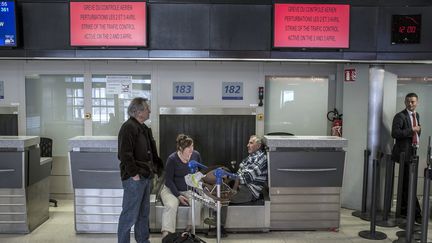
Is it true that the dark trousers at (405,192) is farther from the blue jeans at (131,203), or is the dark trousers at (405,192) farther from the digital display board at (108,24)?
the digital display board at (108,24)

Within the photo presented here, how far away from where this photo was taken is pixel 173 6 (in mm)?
4754

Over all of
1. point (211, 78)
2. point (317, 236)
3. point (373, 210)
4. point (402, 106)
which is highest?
point (211, 78)

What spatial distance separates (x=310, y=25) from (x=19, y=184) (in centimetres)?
365

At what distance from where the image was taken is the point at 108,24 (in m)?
4.62

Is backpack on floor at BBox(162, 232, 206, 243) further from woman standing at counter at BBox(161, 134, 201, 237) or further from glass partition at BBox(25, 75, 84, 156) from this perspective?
glass partition at BBox(25, 75, 84, 156)

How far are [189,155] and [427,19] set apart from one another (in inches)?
125

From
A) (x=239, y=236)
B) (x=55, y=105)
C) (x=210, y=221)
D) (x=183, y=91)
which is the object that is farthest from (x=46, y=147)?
(x=239, y=236)

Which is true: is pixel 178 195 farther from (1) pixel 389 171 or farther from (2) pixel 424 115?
(2) pixel 424 115

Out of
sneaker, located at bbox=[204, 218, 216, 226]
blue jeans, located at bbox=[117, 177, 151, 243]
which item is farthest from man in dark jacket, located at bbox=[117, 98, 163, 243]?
sneaker, located at bbox=[204, 218, 216, 226]

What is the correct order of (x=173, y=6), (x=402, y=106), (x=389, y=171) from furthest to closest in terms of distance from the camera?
(x=402, y=106)
(x=389, y=171)
(x=173, y=6)

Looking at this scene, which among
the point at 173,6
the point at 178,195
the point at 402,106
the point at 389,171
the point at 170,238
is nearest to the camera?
the point at 170,238

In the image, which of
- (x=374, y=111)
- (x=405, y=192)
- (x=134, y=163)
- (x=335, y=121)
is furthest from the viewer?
(x=335, y=121)

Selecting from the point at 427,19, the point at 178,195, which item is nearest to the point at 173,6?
the point at 178,195

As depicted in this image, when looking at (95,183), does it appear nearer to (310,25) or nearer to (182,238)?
(182,238)
